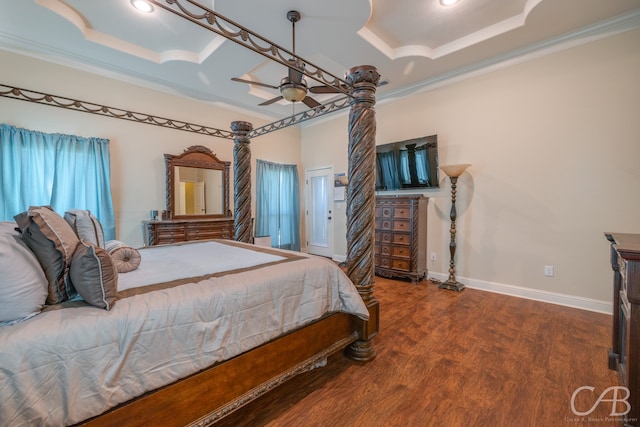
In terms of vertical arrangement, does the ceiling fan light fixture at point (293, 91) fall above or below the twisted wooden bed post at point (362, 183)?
above

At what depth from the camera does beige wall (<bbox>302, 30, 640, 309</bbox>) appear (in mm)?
2820

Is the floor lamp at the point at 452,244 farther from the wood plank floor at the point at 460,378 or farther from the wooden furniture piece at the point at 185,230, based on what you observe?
the wooden furniture piece at the point at 185,230

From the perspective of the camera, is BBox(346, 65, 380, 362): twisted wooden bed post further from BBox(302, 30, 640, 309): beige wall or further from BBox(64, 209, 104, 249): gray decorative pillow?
BBox(302, 30, 640, 309): beige wall

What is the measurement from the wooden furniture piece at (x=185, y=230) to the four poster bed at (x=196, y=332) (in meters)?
2.04

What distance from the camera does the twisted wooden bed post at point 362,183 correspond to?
2025 millimetres

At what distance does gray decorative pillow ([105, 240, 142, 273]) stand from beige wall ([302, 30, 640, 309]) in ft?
12.6

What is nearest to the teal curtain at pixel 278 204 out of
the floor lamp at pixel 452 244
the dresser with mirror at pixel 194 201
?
the dresser with mirror at pixel 194 201

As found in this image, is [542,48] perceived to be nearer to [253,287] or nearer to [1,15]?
[253,287]

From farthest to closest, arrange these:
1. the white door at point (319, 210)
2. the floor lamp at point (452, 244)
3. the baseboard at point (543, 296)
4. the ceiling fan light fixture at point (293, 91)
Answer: the white door at point (319, 210) < the floor lamp at point (452, 244) < the baseboard at point (543, 296) < the ceiling fan light fixture at point (293, 91)

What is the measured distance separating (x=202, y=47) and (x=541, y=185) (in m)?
4.58

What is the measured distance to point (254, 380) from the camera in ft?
4.75

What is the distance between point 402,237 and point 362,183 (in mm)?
2280

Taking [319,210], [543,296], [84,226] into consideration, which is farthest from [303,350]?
[319,210]

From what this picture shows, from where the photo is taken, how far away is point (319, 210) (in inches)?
238
